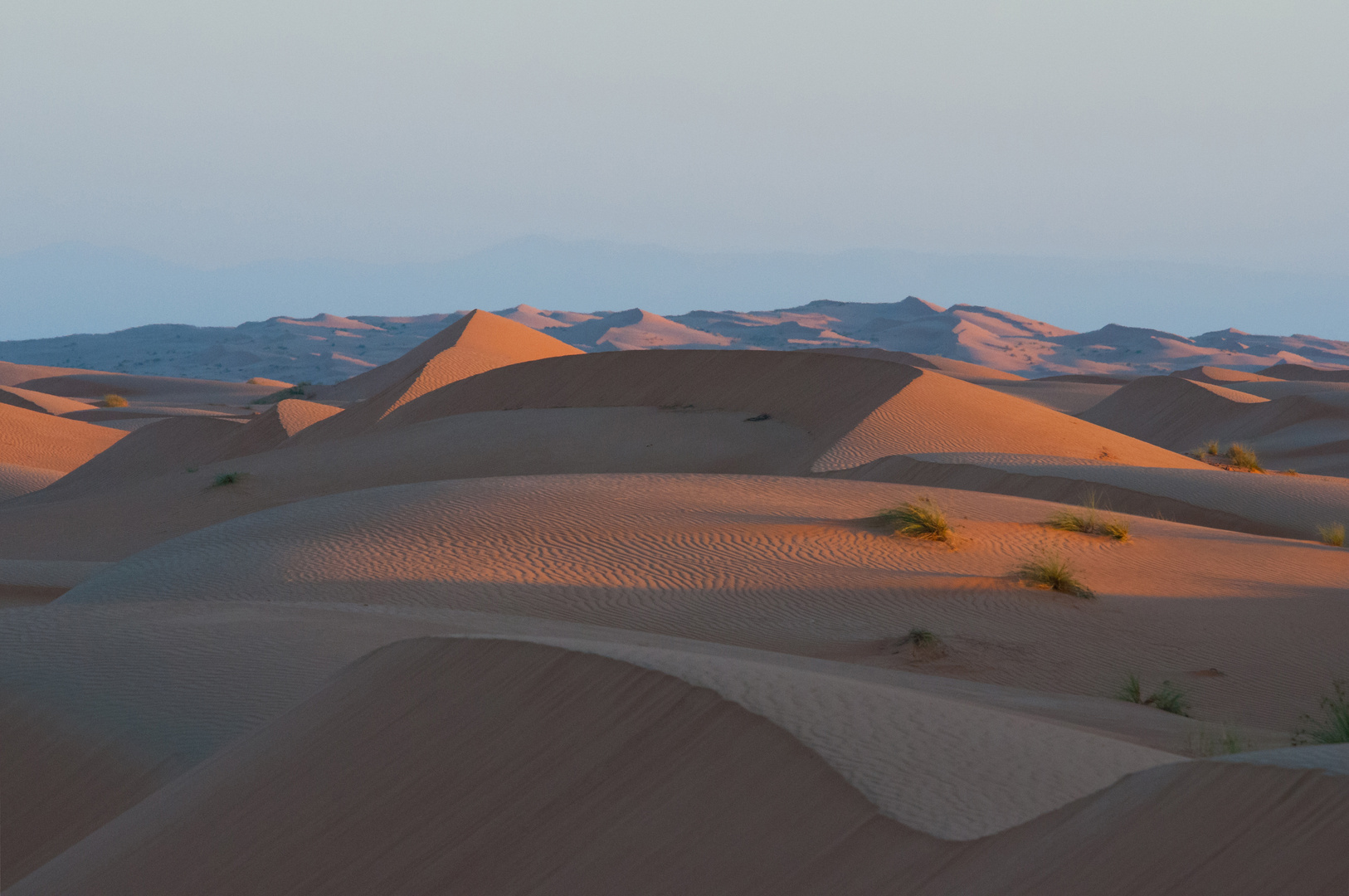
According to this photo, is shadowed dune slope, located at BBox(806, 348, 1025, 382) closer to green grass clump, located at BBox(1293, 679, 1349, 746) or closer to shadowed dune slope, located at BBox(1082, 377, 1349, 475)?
shadowed dune slope, located at BBox(1082, 377, 1349, 475)

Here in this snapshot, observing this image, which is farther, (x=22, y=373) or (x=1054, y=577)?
(x=22, y=373)

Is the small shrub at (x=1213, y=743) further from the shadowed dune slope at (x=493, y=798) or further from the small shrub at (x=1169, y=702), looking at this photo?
the shadowed dune slope at (x=493, y=798)

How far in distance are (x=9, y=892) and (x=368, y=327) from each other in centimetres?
10690

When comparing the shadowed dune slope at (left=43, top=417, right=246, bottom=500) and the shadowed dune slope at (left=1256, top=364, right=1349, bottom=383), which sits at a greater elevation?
the shadowed dune slope at (left=1256, top=364, right=1349, bottom=383)

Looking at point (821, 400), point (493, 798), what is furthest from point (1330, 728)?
point (821, 400)

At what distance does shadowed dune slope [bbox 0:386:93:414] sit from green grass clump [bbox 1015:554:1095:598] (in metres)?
35.9

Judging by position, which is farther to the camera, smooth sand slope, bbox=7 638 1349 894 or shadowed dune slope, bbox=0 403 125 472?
shadowed dune slope, bbox=0 403 125 472

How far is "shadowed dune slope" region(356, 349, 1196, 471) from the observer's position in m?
19.6

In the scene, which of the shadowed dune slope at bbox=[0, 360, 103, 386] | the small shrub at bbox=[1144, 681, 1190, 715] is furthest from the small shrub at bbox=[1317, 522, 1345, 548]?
the shadowed dune slope at bbox=[0, 360, 103, 386]

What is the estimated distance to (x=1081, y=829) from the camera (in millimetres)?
3006

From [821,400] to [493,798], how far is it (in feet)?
60.2

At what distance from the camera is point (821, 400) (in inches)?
860

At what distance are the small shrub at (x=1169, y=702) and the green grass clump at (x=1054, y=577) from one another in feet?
7.47

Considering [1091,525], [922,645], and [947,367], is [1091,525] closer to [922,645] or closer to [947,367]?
[922,645]
